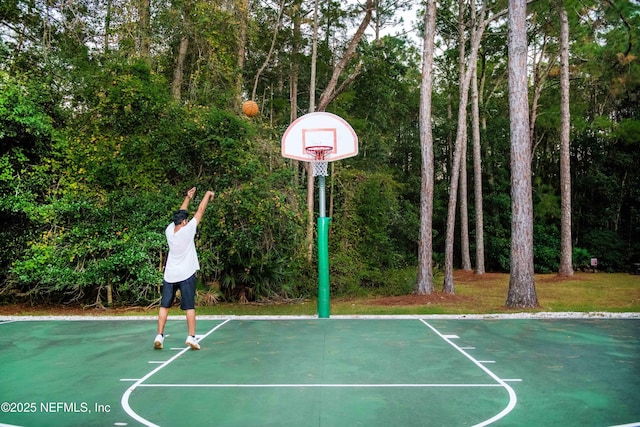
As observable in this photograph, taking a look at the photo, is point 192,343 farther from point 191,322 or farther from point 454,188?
point 454,188

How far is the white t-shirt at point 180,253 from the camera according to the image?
17.0ft

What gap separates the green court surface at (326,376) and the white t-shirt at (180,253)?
835mm

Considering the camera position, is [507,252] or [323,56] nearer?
[323,56]

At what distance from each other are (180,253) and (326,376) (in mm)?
2190

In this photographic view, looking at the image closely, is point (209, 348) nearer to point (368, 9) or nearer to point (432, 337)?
point (432, 337)

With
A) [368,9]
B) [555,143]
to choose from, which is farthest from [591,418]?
[555,143]

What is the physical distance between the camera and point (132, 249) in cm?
957

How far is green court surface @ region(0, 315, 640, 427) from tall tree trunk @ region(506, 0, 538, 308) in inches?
95.5

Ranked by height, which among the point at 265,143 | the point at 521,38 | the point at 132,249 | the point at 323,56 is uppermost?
the point at 323,56

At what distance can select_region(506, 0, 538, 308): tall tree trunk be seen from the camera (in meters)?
9.09

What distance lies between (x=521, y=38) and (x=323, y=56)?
10.4 metres

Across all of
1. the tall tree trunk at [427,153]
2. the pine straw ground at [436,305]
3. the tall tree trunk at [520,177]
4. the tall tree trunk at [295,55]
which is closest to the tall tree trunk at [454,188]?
the pine straw ground at [436,305]

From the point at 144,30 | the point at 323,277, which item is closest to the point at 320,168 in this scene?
the point at 323,277

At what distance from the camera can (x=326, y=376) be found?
4.15 m
